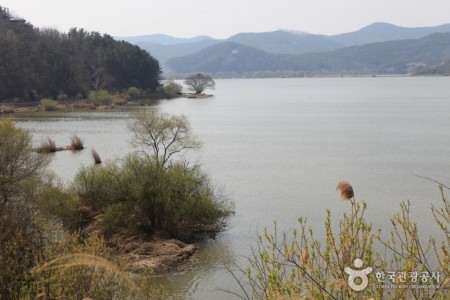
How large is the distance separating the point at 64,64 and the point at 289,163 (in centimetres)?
9749

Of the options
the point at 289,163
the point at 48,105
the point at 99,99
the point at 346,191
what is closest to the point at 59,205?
the point at 346,191

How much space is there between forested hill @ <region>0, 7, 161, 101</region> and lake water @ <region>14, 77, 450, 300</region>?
29.8 meters

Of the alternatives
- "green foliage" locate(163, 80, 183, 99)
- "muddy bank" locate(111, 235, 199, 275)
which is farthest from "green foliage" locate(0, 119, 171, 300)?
"green foliage" locate(163, 80, 183, 99)

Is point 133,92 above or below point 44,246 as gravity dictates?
below

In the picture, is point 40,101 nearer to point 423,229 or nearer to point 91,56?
point 91,56

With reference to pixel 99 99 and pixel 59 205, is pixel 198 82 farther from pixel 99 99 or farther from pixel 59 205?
pixel 59 205

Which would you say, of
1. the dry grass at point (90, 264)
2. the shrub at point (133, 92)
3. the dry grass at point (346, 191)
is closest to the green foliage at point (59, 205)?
the dry grass at point (90, 264)

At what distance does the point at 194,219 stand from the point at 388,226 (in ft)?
35.5

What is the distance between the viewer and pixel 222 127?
8438cm

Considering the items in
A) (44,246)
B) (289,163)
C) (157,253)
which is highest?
(44,246)

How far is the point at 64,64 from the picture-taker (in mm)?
131125

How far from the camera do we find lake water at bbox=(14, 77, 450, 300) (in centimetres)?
2719

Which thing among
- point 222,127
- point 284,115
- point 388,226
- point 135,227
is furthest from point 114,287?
point 284,115

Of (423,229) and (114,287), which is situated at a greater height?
(114,287)
